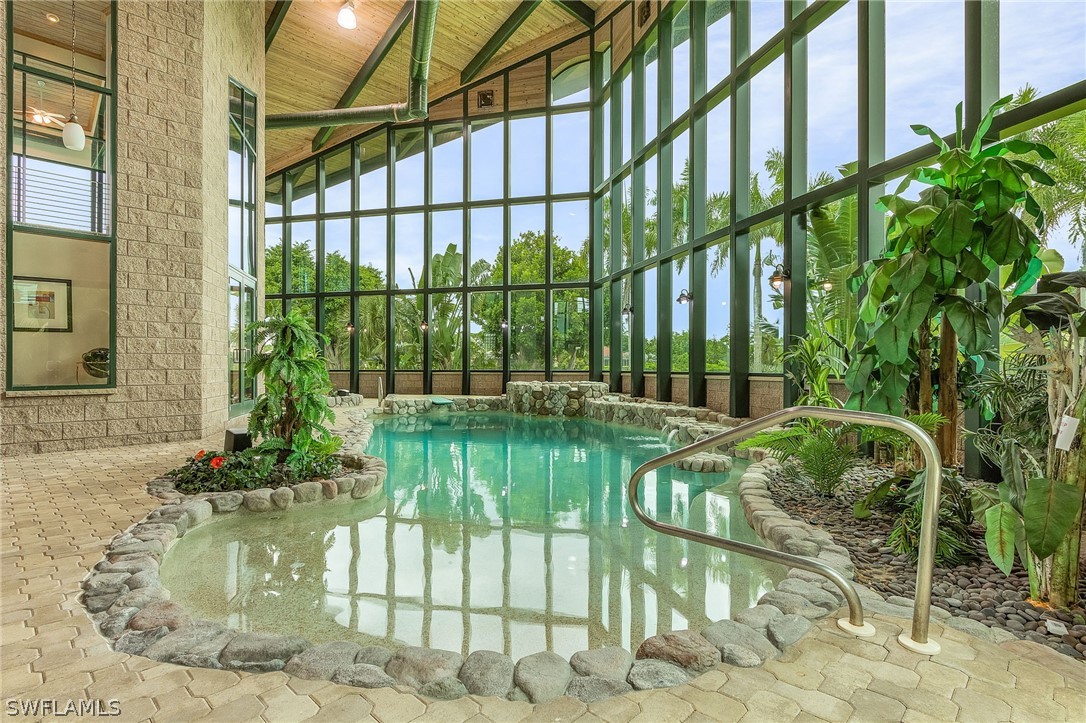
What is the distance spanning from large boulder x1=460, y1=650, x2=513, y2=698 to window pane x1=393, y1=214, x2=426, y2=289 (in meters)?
13.2

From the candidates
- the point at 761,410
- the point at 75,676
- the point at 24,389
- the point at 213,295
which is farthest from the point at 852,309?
the point at 24,389

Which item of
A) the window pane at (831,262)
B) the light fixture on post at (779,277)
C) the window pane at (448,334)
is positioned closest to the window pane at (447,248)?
the window pane at (448,334)

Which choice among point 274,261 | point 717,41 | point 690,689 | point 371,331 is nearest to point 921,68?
point 717,41

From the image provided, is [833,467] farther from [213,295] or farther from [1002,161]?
[213,295]

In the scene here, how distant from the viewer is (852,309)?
6484 millimetres

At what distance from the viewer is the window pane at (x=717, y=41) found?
8125mm

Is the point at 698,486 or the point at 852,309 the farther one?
the point at 852,309

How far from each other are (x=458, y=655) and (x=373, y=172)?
15.2 metres

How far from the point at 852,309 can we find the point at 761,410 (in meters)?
1.82

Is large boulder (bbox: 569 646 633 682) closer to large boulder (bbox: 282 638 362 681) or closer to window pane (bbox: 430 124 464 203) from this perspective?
large boulder (bbox: 282 638 362 681)

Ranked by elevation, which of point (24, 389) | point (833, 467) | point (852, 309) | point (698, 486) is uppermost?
point (852, 309)

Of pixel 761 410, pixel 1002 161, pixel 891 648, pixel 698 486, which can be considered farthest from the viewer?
pixel 761 410

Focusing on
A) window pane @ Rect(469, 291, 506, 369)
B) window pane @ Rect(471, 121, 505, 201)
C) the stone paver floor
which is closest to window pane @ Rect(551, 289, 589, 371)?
window pane @ Rect(469, 291, 506, 369)

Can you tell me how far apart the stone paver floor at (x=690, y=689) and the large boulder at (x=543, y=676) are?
1.6 inches
